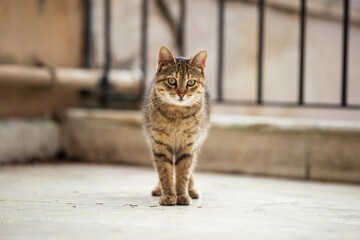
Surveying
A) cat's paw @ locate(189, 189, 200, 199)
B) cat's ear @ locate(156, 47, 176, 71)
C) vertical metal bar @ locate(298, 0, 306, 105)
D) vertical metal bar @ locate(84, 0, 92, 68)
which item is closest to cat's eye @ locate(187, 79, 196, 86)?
cat's ear @ locate(156, 47, 176, 71)

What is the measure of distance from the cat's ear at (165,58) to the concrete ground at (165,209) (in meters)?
0.62

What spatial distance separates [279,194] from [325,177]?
641 mm

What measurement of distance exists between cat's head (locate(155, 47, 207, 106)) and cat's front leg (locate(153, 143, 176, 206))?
0.74ft

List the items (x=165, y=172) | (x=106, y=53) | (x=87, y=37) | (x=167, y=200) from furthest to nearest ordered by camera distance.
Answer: (x=87, y=37), (x=106, y=53), (x=165, y=172), (x=167, y=200)

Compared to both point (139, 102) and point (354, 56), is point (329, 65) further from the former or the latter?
point (139, 102)

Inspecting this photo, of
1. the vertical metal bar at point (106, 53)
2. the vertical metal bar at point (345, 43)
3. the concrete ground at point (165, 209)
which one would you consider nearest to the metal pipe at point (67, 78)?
the vertical metal bar at point (106, 53)

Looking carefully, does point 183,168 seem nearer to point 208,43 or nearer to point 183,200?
point 183,200

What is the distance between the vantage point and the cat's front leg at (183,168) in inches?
91.4

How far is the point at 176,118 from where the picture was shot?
2375 mm

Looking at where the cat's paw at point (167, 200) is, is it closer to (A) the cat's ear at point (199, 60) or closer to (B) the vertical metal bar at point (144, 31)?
(A) the cat's ear at point (199, 60)

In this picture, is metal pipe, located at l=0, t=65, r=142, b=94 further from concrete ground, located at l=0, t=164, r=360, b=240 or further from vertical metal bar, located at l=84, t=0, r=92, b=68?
concrete ground, located at l=0, t=164, r=360, b=240

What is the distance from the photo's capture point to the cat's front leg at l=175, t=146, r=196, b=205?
2321 mm

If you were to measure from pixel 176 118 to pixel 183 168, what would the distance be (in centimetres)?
23

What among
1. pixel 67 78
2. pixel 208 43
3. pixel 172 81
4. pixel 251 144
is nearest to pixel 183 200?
pixel 172 81
